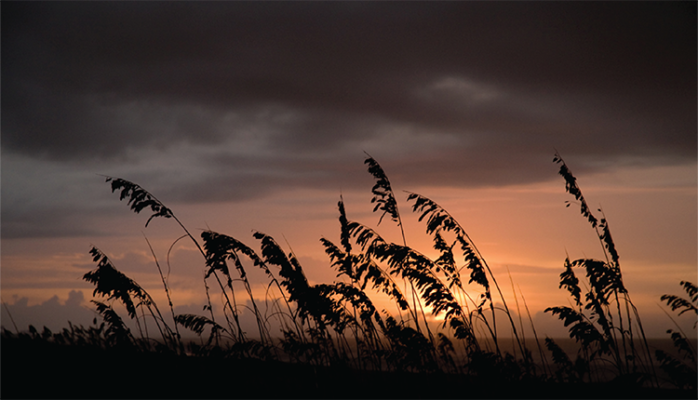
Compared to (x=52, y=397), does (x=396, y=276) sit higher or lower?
higher

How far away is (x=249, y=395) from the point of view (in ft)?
25.7

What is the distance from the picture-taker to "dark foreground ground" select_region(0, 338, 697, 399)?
7.74 metres

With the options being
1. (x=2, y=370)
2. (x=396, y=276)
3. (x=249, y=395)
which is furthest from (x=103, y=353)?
(x=396, y=276)

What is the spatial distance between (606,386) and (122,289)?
9813 mm

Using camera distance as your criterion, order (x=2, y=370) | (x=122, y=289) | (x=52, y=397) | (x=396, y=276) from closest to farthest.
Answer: (x=52, y=397) < (x=2, y=370) < (x=396, y=276) < (x=122, y=289)

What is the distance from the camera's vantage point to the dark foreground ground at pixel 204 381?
7.74 m

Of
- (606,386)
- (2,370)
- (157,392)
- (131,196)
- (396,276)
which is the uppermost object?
(131,196)

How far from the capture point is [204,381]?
319 inches

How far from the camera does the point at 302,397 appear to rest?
25.8ft

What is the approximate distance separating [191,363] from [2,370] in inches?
111

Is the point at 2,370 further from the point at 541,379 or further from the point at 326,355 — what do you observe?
the point at 541,379

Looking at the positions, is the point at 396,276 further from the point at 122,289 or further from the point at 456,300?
the point at 122,289

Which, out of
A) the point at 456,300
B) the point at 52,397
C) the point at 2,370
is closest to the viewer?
the point at 52,397

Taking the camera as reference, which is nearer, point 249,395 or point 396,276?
point 249,395
